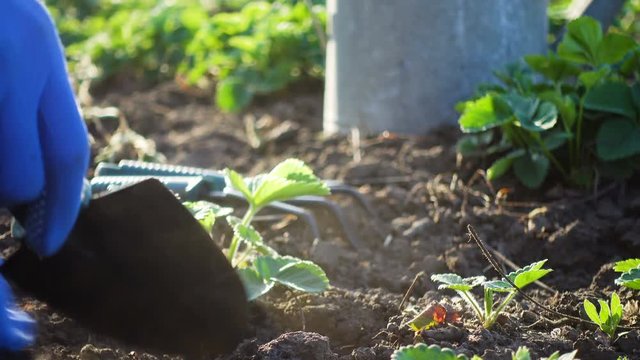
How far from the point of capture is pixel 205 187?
2.29m

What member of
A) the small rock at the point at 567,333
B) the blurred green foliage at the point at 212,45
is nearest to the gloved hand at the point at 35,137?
the small rock at the point at 567,333

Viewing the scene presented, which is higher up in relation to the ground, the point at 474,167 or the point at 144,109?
the point at 474,167

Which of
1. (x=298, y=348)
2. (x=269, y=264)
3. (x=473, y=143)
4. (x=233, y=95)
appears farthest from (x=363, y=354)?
(x=233, y=95)

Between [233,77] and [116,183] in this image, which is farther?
[233,77]

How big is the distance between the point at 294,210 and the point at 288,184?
1.36 ft

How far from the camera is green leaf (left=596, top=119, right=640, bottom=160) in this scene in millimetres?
Result: 2438

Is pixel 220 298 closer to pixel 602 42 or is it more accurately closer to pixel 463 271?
pixel 463 271

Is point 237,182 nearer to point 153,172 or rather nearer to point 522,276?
point 153,172

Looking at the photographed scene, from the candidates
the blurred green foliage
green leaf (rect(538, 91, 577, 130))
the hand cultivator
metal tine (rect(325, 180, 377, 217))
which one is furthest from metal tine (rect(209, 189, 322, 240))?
the blurred green foliage

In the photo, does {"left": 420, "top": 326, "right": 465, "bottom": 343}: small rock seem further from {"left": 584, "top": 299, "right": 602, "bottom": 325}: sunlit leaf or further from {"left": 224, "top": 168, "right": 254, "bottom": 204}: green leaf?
{"left": 224, "top": 168, "right": 254, "bottom": 204}: green leaf

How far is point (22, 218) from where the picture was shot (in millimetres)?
1739

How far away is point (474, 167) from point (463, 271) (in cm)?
64

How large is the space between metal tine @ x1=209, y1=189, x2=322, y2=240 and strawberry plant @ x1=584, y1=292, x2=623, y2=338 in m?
0.77

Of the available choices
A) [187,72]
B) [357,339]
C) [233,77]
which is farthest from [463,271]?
[187,72]
